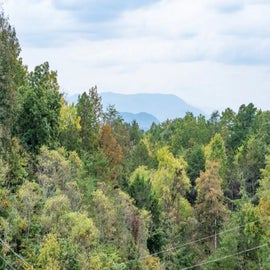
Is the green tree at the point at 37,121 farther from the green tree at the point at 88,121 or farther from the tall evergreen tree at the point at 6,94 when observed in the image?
the green tree at the point at 88,121

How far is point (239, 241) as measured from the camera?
34.2 metres

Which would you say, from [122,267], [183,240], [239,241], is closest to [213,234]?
[183,240]

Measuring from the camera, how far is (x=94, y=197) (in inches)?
1250

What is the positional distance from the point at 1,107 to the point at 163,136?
58972mm

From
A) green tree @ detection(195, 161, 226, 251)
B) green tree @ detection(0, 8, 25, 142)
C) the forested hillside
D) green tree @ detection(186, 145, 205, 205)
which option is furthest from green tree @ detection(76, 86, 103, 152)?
green tree @ detection(186, 145, 205, 205)

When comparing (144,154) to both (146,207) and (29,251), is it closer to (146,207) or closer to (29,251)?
(146,207)

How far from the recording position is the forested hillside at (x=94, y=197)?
85.3ft

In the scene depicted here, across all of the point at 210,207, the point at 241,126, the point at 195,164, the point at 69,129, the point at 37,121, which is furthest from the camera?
the point at 241,126

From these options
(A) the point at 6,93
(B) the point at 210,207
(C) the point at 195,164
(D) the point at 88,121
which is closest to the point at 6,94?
(A) the point at 6,93

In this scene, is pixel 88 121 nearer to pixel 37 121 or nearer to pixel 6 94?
pixel 37 121

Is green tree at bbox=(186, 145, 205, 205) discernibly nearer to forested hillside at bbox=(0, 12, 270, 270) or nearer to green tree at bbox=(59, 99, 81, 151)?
forested hillside at bbox=(0, 12, 270, 270)

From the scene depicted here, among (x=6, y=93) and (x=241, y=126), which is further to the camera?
(x=241, y=126)

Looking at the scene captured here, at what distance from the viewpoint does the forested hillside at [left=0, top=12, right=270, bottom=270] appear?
25984 mm

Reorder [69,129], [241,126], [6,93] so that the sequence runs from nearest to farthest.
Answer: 1. [6,93]
2. [69,129]
3. [241,126]
